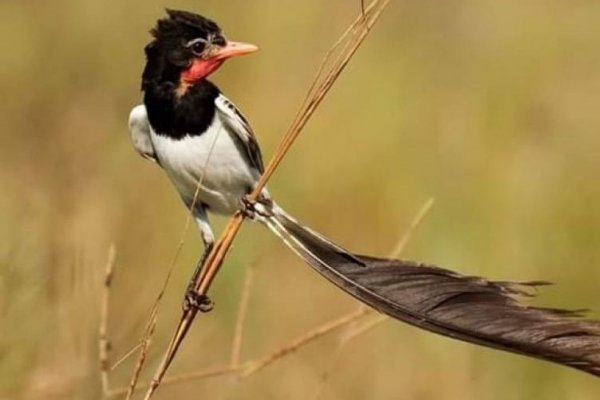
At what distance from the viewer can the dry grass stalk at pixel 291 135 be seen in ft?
8.75

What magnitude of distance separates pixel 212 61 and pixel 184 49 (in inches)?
2.4

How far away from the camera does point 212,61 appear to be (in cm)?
320

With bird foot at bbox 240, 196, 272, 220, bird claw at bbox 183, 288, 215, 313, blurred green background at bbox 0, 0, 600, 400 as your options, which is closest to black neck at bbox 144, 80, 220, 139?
bird foot at bbox 240, 196, 272, 220

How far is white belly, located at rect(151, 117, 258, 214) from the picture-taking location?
10.5ft

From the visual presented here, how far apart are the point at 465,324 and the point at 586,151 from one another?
3833mm

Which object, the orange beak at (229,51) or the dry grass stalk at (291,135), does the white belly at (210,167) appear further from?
the dry grass stalk at (291,135)

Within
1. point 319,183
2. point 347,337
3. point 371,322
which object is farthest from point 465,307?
point 319,183

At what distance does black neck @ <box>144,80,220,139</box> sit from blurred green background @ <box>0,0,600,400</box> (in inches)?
28.8

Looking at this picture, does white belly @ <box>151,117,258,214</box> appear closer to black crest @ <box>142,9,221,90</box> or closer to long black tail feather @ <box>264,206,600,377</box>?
black crest @ <box>142,9,221,90</box>

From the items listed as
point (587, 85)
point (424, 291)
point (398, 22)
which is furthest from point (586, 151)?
point (424, 291)

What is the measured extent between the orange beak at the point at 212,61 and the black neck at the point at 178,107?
0.02 m

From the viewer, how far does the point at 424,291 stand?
2682 millimetres

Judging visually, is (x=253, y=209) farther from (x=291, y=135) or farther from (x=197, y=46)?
(x=291, y=135)

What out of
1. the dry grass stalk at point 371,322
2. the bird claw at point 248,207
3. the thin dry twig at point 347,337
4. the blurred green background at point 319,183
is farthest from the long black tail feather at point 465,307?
the blurred green background at point 319,183
